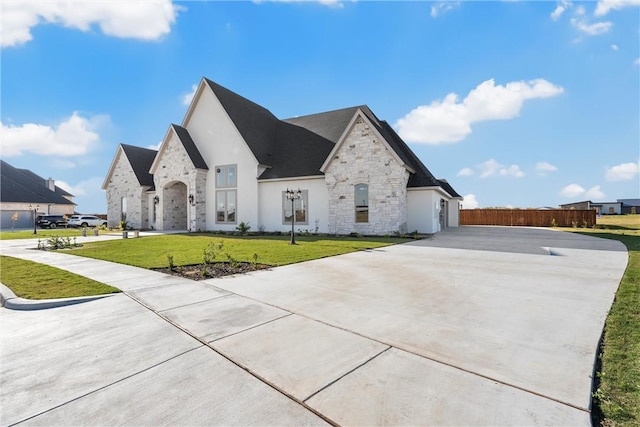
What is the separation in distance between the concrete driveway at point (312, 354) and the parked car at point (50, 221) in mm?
35669

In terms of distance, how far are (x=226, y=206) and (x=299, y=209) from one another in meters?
6.15

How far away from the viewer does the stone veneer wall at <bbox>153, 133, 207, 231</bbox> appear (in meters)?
22.5

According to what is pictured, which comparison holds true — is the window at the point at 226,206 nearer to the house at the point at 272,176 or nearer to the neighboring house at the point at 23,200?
the house at the point at 272,176

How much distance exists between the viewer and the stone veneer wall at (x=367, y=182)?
1742cm

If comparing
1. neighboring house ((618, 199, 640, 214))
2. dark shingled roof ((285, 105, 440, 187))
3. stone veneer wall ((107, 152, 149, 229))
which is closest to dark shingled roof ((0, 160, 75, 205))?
stone veneer wall ((107, 152, 149, 229))

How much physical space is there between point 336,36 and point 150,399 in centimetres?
1509

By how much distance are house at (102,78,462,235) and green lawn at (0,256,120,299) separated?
535 inches

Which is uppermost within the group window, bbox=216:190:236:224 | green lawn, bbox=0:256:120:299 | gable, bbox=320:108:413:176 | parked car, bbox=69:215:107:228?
gable, bbox=320:108:413:176

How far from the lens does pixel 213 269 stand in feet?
27.1

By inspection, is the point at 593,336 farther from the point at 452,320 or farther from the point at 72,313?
the point at 72,313

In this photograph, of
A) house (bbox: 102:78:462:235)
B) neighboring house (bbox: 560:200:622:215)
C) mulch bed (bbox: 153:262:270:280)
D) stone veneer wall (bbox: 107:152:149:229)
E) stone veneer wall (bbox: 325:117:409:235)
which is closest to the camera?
mulch bed (bbox: 153:262:270:280)

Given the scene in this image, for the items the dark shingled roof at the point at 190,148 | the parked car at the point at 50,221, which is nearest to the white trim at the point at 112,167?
the dark shingled roof at the point at 190,148

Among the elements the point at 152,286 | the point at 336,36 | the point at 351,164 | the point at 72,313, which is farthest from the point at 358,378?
the point at 351,164

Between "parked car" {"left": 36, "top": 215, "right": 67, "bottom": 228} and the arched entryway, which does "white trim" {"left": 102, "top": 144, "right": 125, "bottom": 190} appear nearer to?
the arched entryway
